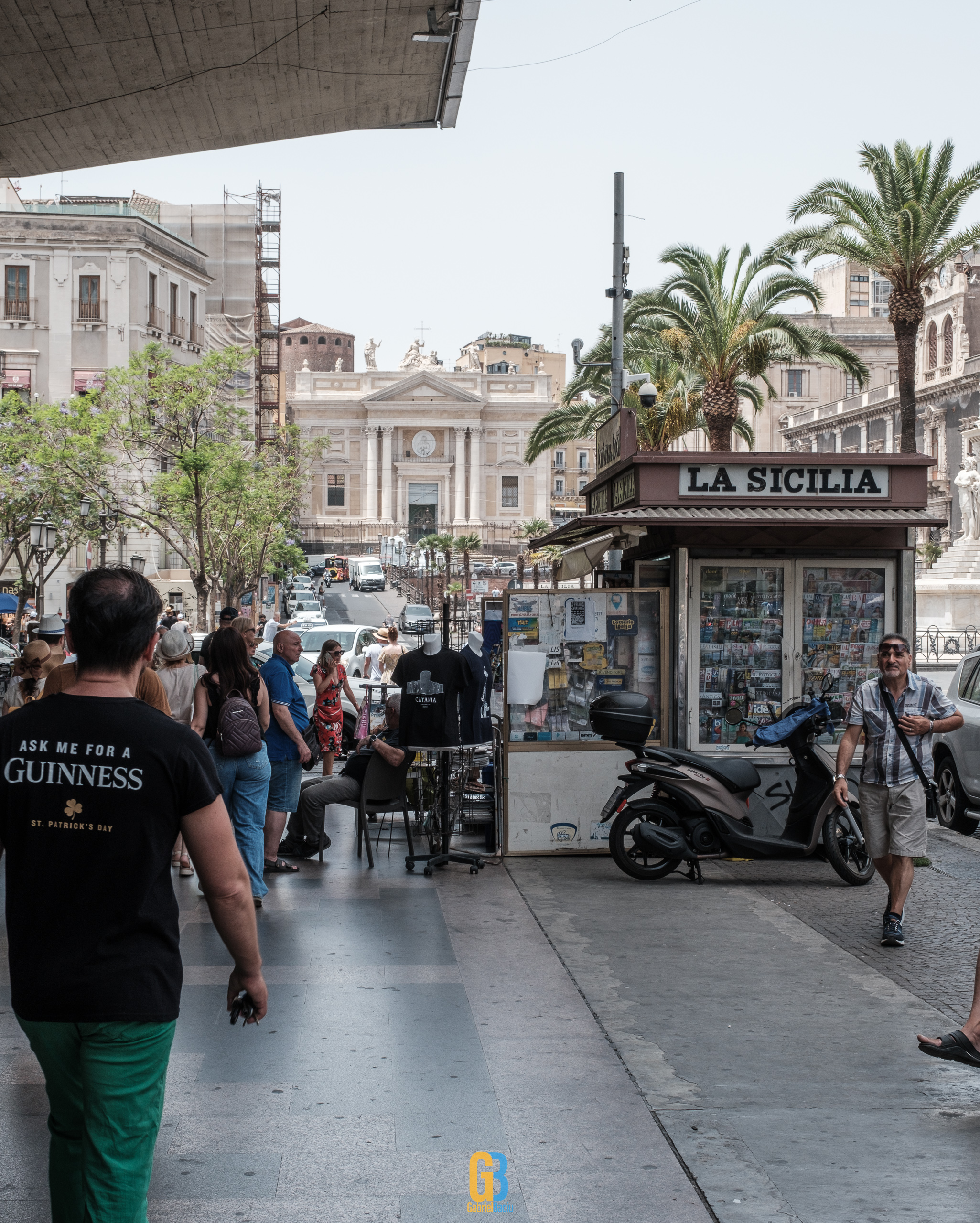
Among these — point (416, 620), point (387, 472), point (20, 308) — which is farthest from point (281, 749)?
point (387, 472)

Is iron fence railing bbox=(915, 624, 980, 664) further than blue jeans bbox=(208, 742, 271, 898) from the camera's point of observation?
Yes

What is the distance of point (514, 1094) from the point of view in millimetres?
4719

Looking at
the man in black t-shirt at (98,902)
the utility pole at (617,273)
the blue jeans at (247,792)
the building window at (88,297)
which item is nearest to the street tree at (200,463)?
the building window at (88,297)

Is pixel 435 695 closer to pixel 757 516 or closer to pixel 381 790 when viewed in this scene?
pixel 381 790

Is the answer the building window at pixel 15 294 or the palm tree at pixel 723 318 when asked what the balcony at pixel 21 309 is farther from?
the palm tree at pixel 723 318

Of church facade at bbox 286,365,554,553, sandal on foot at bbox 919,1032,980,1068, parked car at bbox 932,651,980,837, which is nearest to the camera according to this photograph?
sandal on foot at bbox 919,1032,980,1068

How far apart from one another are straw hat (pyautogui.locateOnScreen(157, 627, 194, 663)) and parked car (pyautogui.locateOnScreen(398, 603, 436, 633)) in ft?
122

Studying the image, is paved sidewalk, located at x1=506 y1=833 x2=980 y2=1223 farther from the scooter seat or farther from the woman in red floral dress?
the woman in red floral dress

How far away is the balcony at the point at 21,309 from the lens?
50531mm

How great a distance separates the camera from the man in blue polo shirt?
8.61 meters

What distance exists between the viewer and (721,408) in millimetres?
28094

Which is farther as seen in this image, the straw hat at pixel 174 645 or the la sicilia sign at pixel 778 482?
the la sicilia sign at pixel 778 482

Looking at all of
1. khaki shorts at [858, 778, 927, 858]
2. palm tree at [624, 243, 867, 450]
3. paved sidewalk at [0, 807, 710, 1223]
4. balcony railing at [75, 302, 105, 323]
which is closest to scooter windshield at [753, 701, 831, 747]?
khaki shorts at [858, 778, 927, 858]

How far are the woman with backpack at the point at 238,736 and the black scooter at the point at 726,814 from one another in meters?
2.37
